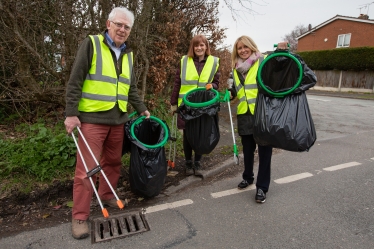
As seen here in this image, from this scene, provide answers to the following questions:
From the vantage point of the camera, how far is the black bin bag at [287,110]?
242cm

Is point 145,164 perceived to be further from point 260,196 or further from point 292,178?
point 292,178

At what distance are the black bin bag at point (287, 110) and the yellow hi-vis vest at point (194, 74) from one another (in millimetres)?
832

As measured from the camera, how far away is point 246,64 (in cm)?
288

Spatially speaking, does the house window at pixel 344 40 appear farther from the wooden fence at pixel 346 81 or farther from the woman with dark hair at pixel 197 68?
the woman with dark hair at pixel 197 68

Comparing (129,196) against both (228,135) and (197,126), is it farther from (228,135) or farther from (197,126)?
(228,135)

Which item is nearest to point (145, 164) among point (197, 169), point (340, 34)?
point (197, 169)

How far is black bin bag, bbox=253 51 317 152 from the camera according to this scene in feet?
7.94

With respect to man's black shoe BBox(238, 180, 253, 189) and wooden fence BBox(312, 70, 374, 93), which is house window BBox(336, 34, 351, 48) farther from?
man's black shoe BBox(238, 180, 253, 189)

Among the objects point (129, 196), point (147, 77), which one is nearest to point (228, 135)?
point (147, 77)

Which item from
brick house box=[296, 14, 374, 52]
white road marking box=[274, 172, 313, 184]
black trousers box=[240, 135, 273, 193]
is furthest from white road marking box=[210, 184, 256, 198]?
brick house box=[296, 14, 374, 52]

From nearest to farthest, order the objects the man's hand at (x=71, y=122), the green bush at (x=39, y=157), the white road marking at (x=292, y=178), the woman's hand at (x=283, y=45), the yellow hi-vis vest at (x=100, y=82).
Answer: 1. the man's hand at (x=71, y=122)
2. the yellow hi-vis vest at (x=100, y=82)
3. the woman's hand at (x=283, y=45)
4. the green bush at (x=39, y=157)
5. the white road marking at (x=292, y=178)

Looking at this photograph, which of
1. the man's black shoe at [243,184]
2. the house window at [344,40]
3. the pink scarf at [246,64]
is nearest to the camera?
the pink scarf at [246,64]

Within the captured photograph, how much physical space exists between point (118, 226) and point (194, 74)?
1.95 metres

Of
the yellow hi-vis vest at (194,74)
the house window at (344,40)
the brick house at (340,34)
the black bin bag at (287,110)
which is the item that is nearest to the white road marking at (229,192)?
the black bin bag at (287,110)
